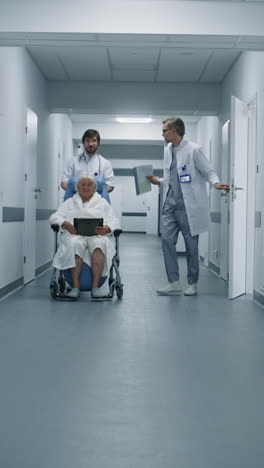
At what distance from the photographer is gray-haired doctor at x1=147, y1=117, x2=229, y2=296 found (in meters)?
Answer: 5.04

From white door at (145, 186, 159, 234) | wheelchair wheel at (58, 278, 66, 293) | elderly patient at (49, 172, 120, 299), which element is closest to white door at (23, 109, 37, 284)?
wheelchair wheel at (58, 278, 66, 293)

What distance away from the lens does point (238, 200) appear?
15.9ft

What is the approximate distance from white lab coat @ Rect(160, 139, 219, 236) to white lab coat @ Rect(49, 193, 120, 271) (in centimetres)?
68

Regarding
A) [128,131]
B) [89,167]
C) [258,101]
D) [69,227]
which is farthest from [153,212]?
[69,227]

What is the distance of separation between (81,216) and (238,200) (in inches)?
56.2

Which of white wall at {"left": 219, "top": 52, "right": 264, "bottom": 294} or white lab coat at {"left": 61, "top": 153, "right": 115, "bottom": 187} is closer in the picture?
white wall at {"left": 219, "top": 52, "right": 264, "bottom": 294}

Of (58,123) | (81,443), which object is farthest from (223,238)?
(81,443)

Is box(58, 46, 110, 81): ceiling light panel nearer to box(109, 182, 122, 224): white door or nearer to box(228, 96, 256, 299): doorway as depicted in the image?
box(228, 96, 256, 299): doorway

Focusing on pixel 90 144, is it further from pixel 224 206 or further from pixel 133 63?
pixel 224 206

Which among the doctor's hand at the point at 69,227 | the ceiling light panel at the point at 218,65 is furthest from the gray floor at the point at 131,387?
the ceiling light panel at the point at 218,65

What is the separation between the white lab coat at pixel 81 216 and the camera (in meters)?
4.64

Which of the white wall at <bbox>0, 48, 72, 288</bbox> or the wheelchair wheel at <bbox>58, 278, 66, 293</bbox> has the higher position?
the white wall at <bbox>0, 48, 72, 288</bbox>

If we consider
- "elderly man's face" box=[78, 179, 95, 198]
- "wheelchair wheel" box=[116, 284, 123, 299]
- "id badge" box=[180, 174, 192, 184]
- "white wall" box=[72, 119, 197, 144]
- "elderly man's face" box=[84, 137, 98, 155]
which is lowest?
"wheelchair wheel" box=[116, 284, 123, 299]

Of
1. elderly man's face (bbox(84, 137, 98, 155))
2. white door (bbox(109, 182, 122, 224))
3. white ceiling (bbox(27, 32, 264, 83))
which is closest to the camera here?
elderly man's face (bbox(84, 137, 98, 155))
